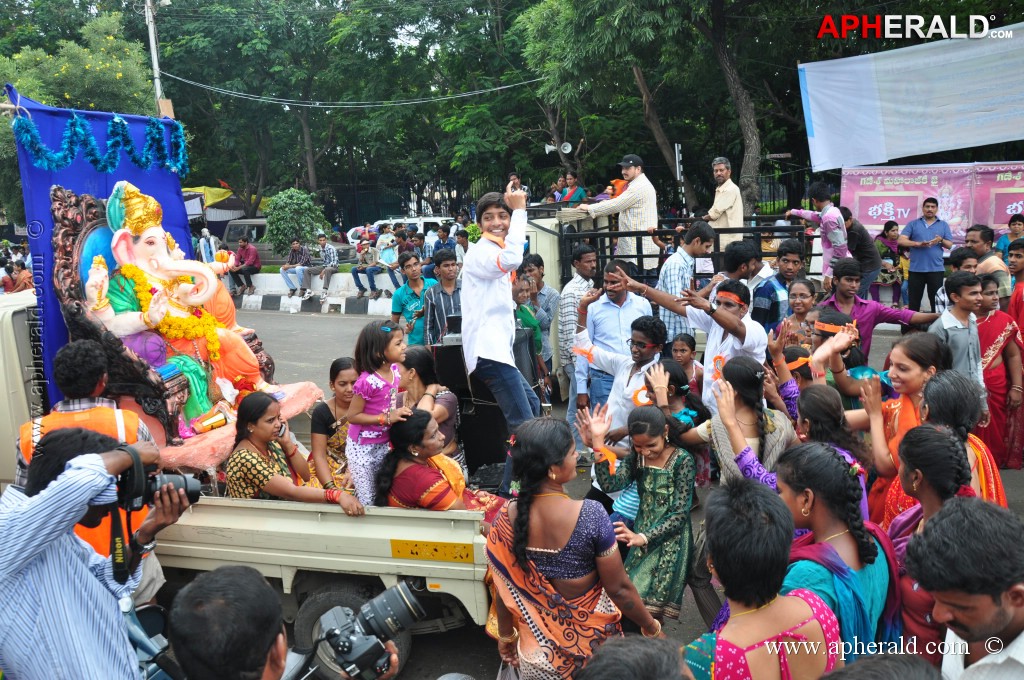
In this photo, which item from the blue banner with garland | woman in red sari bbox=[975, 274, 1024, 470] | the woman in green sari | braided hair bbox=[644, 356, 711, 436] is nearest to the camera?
the woman in green sari

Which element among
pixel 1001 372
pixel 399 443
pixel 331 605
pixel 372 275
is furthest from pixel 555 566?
pixel 372 275

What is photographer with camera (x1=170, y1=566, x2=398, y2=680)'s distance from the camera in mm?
2070

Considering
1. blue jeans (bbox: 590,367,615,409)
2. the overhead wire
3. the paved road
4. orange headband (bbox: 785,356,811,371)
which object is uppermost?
the overhead wire

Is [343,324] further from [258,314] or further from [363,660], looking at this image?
[363,660]

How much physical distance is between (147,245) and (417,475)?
11.3 feet

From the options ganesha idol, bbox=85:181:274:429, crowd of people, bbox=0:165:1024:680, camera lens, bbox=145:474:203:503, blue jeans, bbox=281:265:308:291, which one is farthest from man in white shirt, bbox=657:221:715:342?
blue jeans, bbox=281:265:308:291

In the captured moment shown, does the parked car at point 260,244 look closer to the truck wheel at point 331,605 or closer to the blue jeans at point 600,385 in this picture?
A: the blue jeans at point 600,385

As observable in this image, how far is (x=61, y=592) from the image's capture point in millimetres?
2275

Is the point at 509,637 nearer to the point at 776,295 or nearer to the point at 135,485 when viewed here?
the point at 135,485

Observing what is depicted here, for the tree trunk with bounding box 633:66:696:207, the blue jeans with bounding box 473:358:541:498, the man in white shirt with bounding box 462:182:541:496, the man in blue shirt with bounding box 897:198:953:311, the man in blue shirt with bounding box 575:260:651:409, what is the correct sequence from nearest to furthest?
the man in white shirt with bounding box 462:182:541:496 → the blue jeans with bounding box 473:358:541:498 → the man in blue shirt with bounding box 575:260:651:409 → the man in blue shirt with bounding box 897:198:953:311 → the tree trunk with bounding box 633:66:696:207

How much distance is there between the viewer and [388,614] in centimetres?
247

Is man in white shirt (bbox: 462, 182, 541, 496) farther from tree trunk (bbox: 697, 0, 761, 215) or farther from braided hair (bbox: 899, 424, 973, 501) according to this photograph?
tree trunk (bbox: 697, 0, 761, 215)

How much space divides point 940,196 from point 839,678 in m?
11.8

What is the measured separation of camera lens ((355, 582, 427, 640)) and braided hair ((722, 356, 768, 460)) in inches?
71.0
